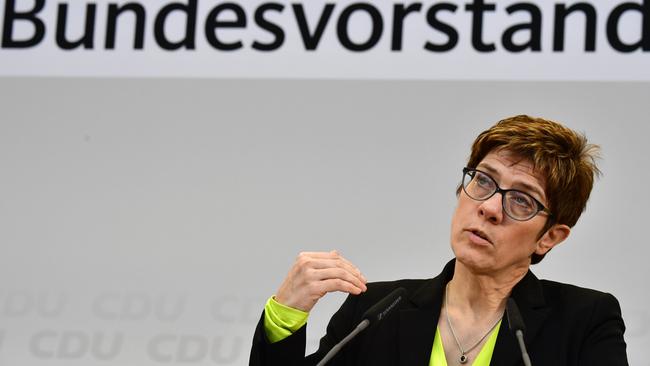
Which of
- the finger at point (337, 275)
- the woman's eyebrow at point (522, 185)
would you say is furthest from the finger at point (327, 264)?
the woman's eyebrow at point (522, 185)

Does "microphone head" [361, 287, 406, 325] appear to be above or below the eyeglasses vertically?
below

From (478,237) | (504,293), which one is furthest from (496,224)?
(504,293)

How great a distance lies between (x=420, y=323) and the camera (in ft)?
5.94

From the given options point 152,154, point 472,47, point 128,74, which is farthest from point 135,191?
point 472,47

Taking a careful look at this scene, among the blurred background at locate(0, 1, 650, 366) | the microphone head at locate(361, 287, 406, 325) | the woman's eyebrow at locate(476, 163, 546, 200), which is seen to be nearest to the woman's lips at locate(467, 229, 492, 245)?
the woman's eyebrow at locate(476, 163, 546, 200)

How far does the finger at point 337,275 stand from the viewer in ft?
5.26

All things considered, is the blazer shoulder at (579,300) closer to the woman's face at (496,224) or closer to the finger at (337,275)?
the woman's face at (496,224)

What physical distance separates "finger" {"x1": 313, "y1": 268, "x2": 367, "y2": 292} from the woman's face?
251 mm

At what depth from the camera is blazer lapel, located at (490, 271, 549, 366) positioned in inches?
67.9

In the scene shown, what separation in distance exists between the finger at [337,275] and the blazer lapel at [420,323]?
224 millimetres

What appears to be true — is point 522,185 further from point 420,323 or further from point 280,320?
point 280,320

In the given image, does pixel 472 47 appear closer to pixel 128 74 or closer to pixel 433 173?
pixel 433 173

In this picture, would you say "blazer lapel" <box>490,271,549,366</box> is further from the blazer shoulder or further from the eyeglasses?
the eyeglasses

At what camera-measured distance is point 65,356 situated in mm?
2811
